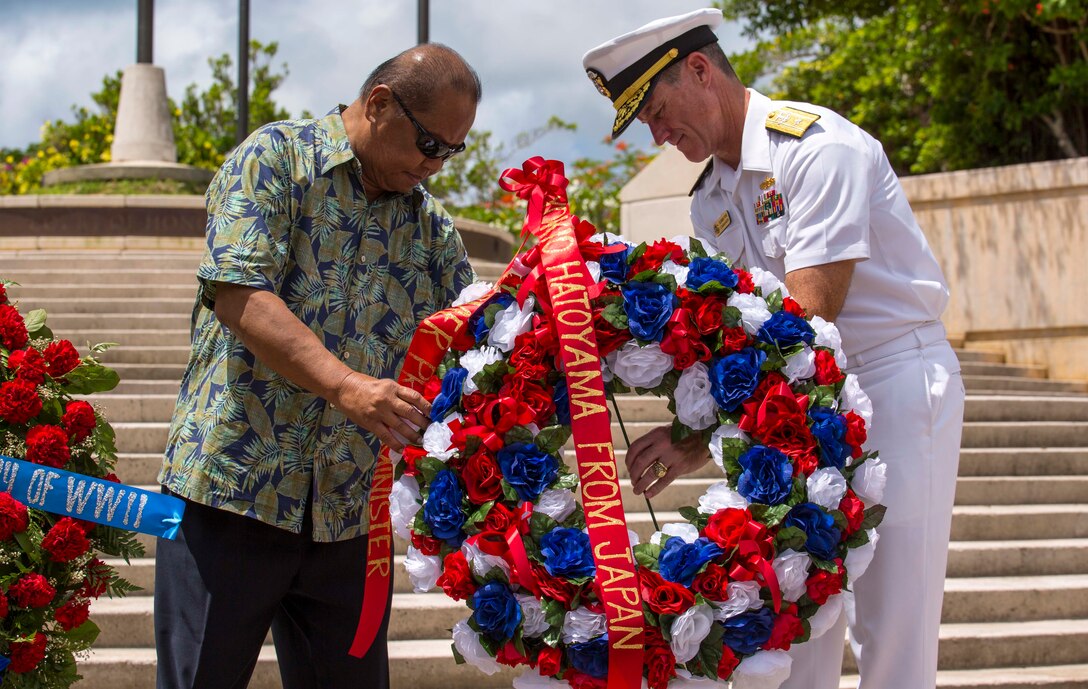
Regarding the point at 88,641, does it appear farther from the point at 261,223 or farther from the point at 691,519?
the point at 691,519

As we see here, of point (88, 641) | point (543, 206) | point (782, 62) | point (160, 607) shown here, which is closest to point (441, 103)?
point (543, 206)

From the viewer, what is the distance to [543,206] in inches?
103

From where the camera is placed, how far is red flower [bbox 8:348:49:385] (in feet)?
11.4

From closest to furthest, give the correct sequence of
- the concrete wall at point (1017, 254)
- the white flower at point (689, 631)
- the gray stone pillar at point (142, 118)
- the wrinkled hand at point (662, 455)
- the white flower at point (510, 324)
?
the white flower at point (689, 631) < the white flower at point (510, 324) < the wrinkled hand at point (662, 455) < the concrete wall at point (1017, 254) < the gray stone pillar at point (142, 118)

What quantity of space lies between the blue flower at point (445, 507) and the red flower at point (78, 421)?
160cm

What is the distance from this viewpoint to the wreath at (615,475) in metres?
2.33

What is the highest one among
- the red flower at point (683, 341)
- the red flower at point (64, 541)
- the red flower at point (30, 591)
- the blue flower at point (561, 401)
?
the red flower at point (683, 341)

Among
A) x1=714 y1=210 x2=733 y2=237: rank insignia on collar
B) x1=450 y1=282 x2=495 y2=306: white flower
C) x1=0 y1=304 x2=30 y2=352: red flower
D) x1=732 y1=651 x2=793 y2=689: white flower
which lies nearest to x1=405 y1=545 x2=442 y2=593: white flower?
x1=450 y1=282 x2=495 y2=306: white flower

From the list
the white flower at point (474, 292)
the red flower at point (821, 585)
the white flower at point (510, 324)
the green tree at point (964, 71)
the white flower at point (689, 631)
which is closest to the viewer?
the white flower at point (689, 631)

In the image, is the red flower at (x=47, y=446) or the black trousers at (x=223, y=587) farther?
the red flower at (x=47, y=446)

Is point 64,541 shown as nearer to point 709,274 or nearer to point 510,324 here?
point 510,324

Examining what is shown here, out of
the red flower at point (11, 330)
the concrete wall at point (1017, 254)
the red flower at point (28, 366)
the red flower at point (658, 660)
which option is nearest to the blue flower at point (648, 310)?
the red flower at point (658, 660)

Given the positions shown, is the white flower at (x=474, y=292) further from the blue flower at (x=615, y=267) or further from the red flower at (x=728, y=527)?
the red flower at (x=728, y=527)

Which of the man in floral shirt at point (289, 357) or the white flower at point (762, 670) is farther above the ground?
the man in floral shirt at point (289, 357)
